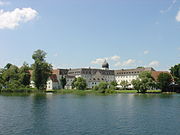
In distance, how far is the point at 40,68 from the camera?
94.6m

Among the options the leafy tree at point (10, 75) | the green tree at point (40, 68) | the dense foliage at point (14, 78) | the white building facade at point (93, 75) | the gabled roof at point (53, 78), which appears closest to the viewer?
the green tree at point (40, 68)

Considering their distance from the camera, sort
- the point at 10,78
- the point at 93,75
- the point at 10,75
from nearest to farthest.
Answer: the point at 10,75 < the point at 10,78 < the point at 93,75

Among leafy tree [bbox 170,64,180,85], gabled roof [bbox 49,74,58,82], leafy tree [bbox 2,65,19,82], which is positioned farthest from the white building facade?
leafy tree [bbox 170,64,180,85]

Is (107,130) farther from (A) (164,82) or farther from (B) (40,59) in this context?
(A) (164,82)

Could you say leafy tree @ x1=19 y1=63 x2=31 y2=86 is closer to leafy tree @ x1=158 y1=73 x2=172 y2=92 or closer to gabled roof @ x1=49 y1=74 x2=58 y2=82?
gabled roof @ x1=49 y1=74 x2=58 y2=82

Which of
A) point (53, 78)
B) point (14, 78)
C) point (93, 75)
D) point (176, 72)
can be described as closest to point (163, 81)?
point (176, 72)

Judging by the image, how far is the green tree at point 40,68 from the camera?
94.1m

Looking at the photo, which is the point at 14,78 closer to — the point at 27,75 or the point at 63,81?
the point at 27,75

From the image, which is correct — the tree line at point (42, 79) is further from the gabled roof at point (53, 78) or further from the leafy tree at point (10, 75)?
the gabled roof at point (53, 78)

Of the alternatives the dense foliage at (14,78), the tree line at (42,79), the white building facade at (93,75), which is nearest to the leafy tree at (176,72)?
the tree line at (42,79)

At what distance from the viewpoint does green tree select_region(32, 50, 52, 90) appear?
9406cm

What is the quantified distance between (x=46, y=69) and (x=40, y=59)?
4457 millimetres

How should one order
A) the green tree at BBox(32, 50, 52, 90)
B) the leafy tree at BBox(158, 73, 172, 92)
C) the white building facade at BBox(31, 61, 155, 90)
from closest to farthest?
the green tree at BBox(32, 50, 52, 90), the leafy tree at BBox(158, 73, 172, 92), the white building facade at BBox(31, 61, 155, 90)

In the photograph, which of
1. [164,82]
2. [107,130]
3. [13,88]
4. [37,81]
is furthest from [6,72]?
[107,130]
